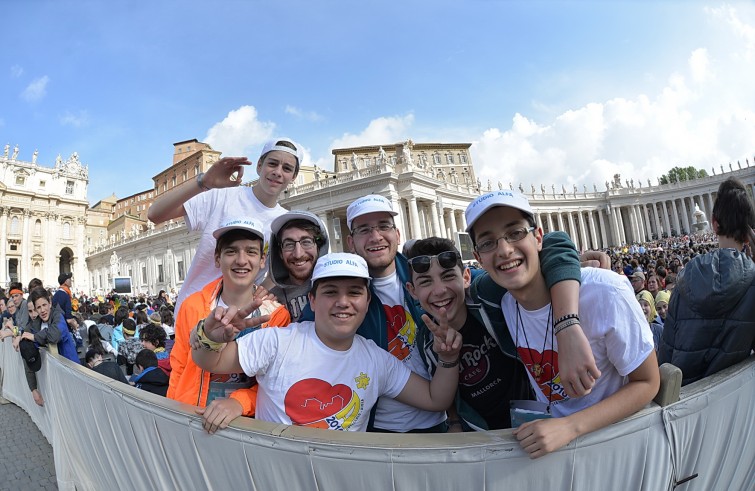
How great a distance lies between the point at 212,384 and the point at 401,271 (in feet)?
4.60

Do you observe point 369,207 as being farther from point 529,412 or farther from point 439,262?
point 529,412

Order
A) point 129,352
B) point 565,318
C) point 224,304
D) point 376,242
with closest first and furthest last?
point 565,318 < point 224,304 < point 376,242 < point 129,352

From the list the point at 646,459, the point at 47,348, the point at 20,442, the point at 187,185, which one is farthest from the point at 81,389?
the point at 20,442

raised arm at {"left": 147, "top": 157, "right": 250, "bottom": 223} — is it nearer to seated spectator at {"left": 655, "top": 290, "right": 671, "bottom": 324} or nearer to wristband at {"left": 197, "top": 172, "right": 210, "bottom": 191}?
wristband at {"left": 197, "top": 172, "right": 210, "bottom": 191}

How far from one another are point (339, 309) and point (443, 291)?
23.6 inches

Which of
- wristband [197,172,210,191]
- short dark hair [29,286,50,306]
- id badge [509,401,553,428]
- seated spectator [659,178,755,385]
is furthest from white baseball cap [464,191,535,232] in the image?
short dark hair [29,286,50,306]

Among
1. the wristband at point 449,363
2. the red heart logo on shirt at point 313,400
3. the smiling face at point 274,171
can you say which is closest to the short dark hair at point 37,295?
the smiling face at point 274,171

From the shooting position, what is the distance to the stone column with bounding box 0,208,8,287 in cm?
5019

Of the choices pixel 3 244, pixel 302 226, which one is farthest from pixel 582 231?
pixel 3 244

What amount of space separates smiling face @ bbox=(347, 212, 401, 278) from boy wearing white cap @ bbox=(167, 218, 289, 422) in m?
0.68

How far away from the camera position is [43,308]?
634cm

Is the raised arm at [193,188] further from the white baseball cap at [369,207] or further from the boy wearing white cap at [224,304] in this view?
the white baseball cap at [369,207]

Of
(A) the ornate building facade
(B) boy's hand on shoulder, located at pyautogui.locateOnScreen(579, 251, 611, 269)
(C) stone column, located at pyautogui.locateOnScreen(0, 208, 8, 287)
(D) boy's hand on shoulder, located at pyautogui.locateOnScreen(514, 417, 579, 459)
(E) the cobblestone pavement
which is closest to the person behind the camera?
(D) boy's hand on shoulder, located at pyautogui.locateOnScreen(514, 417, 579, 459)

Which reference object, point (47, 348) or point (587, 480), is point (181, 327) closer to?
point (587, 480)
